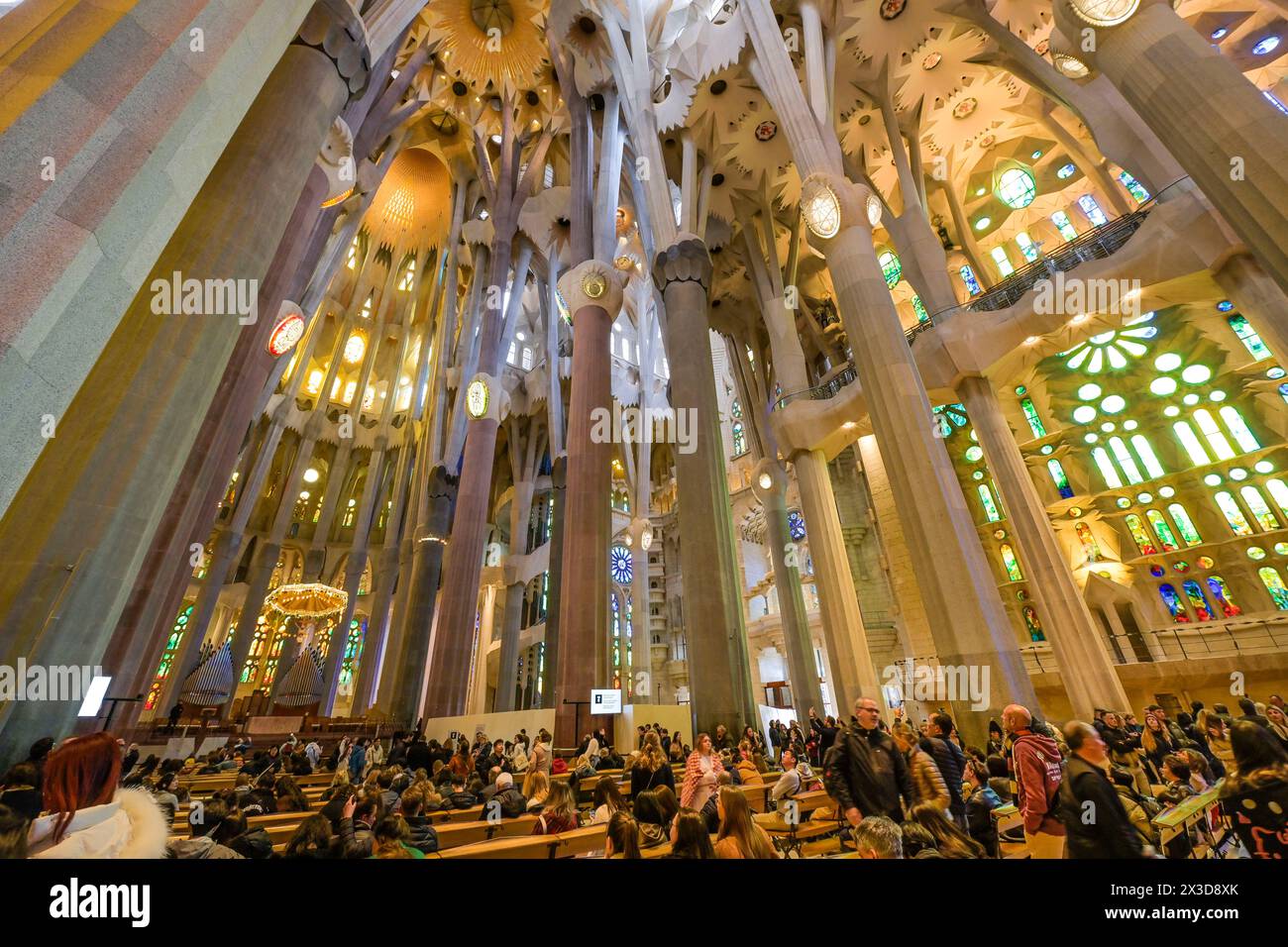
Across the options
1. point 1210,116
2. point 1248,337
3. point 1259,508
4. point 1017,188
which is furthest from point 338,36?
point 1259,508

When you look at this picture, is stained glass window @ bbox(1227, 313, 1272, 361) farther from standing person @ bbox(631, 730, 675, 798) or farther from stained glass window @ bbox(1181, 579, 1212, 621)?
standing person @ bbox(631, 730, 675, 798)

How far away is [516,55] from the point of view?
1872 cm

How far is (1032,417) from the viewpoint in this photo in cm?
1791

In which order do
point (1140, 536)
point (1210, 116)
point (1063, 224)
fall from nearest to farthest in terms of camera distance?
point (1210, 116) < point (1140, 536) < point (1063, 224)

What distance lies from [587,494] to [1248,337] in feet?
61.1

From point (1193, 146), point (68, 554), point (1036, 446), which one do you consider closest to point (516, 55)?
point (1193, 146)

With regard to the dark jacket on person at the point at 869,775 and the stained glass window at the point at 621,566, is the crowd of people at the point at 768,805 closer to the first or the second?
the dark jacket on person at the point at 869,775

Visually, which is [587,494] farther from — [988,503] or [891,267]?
[891,267]

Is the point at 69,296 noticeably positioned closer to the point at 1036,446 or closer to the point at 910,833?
the point at 910,833

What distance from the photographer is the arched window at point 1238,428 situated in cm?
1373

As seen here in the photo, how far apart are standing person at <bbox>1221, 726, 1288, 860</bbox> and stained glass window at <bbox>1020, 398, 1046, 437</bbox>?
61.7ft

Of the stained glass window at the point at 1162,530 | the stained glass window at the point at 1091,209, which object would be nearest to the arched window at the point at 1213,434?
the stained glass window at the point at 1162,530

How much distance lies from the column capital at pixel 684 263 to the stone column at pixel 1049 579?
681 cm

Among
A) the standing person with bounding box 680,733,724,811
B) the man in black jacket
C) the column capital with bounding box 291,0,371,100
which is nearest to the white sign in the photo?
the standing person with bounding box 680,733,724,811
